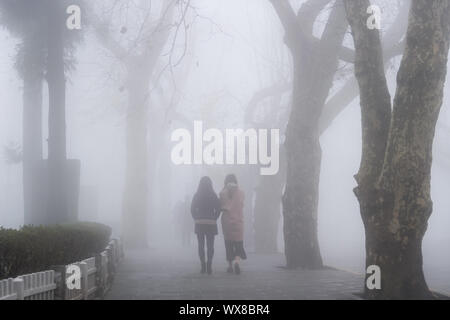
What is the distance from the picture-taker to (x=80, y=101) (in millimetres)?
44062

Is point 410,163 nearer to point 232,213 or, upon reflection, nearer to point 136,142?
point 232,213

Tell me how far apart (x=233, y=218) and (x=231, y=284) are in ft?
8.16

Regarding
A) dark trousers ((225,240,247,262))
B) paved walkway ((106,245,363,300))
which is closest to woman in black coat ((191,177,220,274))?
dark trousers ((225,240,247,262))

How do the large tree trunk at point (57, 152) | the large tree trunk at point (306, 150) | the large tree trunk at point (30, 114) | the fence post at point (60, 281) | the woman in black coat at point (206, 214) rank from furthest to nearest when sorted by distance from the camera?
the large tree trunk at point (30, 114) < the large tree trunk at point (57, 152) < the large tree trunk at point (306, 150) < the woman in black coat at point (206, 214) < the fence post at point (60, 281)

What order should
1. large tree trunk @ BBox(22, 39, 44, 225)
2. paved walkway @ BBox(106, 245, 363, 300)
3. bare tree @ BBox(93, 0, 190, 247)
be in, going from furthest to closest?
bare tree @ BBox(93, 0, 190, 247)
large tree trunk @ BBox(22, 39, 44, 225)
paved walkway @ BBox(106, 245, 363, 300)

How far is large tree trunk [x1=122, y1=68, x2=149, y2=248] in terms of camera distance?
28691mm

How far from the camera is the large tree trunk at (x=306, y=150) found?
1648cm

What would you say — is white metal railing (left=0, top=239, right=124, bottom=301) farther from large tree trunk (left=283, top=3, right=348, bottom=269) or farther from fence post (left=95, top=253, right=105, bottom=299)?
large tree trunk (left=283, top=3, right=348, bottom=269)

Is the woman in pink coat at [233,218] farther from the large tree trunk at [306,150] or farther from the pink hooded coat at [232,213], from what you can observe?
the large tree trunk at [306,150]

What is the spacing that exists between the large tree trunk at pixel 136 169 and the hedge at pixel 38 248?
1627cm

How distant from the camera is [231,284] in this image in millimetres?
13156

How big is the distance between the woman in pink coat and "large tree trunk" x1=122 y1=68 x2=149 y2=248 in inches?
531

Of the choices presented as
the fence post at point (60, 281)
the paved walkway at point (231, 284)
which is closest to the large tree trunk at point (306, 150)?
the paved walkway at point (231, 284)
